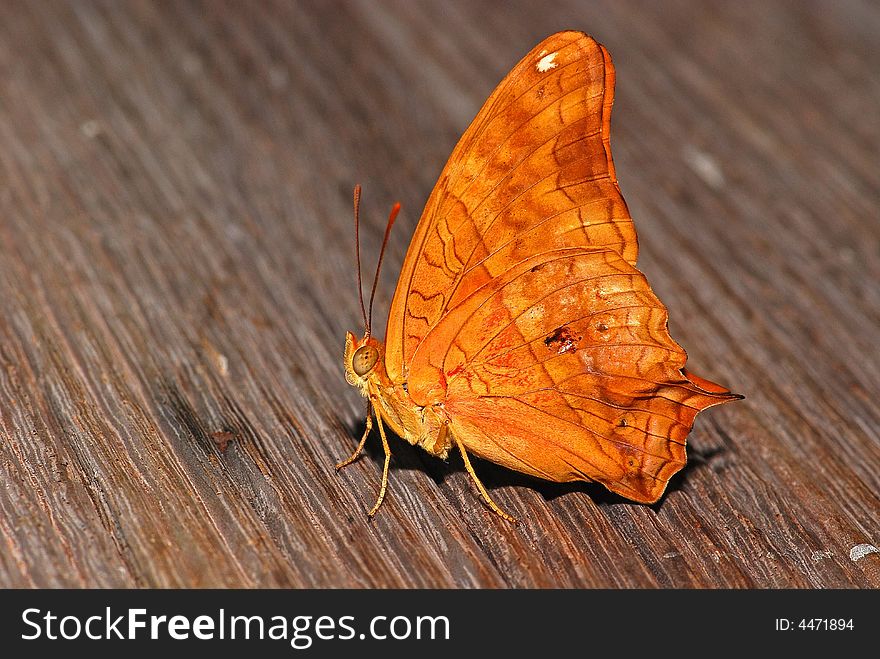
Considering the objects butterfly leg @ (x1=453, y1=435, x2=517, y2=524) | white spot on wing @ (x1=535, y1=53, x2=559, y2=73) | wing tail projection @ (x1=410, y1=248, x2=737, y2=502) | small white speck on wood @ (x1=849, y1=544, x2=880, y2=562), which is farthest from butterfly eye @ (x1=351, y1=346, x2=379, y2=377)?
small white speck on wood @ (x1=849, y1=544, x2=880, y2=562)

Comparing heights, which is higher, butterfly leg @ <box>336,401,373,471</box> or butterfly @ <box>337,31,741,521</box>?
butterfly @ <box>337,31,741,521</box>

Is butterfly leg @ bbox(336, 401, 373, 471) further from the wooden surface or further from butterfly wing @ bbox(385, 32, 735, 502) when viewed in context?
butterfly wing @ bbox(385, 32, 735, 502)

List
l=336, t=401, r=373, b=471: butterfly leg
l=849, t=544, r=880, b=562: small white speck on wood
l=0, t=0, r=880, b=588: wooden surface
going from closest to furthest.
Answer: l=0, t=0, r=880, b=588: wooden surface < l=849, t=544, r=880, b=562: small white speck on wood < l=336, t=401, r=373, b=471: butterfly leg

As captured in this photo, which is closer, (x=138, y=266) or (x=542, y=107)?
(x=542, y=107)

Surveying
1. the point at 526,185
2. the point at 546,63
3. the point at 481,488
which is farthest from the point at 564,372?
the point at 546,63

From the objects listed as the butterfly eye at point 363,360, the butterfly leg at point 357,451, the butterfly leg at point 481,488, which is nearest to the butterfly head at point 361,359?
the butterfly eye at point 363,360

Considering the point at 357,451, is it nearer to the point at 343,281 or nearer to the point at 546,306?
the point at 546,306

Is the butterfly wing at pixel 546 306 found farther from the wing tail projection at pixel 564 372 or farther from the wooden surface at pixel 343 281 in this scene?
the wooden surface at pixel 343 281

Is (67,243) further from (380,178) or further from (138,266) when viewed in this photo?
(380,178)
